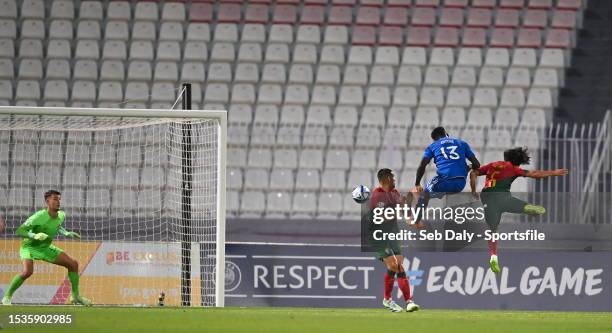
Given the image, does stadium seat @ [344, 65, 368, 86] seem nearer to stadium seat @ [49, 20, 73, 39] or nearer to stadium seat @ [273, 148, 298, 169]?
stadium seat @ [273, 148, 298, 169]

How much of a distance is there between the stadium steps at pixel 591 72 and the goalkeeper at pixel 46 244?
10840 millimetres

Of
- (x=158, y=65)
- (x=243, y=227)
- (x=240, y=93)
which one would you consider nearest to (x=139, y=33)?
(x=158, y=65)

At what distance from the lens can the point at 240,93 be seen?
2159 centimetres

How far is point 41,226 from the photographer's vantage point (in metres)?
14.6

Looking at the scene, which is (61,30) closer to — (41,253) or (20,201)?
(20,201)

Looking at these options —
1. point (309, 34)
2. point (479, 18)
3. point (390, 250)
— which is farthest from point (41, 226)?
point (479, 18)

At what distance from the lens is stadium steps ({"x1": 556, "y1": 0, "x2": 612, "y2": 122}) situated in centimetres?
2223

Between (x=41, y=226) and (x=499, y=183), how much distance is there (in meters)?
5.62

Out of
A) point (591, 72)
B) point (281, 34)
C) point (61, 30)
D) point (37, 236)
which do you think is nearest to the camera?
point (37, 236)

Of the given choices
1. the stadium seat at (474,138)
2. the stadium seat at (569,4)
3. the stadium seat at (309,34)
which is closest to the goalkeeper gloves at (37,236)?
the stadium seat at (474,138)

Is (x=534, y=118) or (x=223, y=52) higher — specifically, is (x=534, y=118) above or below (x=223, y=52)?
below

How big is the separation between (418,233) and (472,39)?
7.78 metres

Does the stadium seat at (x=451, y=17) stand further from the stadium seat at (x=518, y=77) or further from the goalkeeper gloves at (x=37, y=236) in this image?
the goalkeeper gloves at (x=37, y=236)

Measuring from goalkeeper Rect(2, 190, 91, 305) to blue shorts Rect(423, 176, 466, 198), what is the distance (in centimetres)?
433
